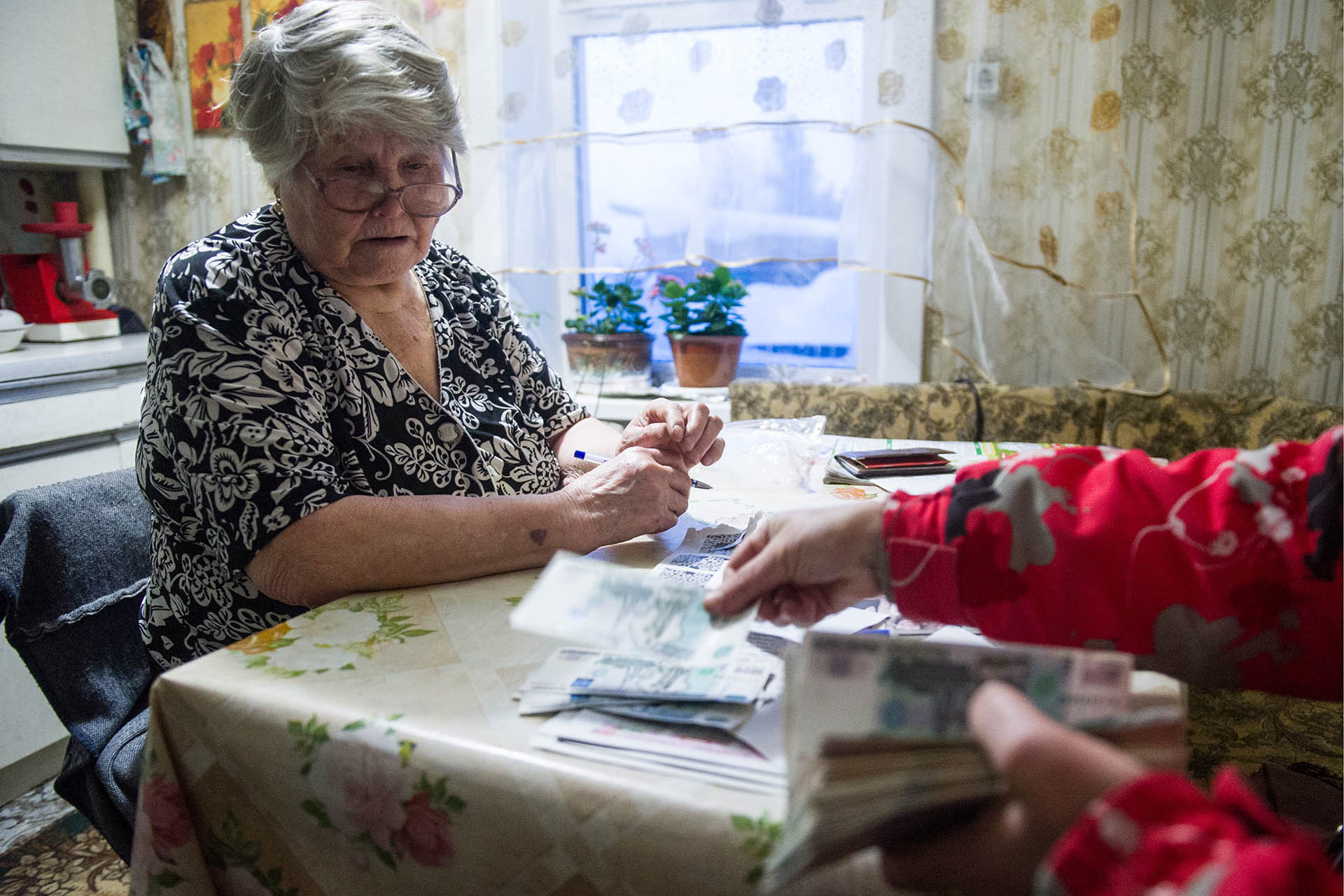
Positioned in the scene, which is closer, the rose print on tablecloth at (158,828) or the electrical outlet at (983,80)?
the rose print on tablecloth at (158,828)

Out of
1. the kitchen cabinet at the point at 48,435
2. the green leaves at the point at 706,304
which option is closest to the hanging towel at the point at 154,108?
the kitchen cabinet at the point at 48,435

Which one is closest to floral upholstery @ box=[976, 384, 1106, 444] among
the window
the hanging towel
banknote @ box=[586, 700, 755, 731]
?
the window

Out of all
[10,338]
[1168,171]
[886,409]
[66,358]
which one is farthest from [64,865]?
[1168,171]

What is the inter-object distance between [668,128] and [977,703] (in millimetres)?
2206

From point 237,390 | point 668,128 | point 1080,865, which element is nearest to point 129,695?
point 237,390

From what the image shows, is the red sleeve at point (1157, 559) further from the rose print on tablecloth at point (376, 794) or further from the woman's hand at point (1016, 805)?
the rose print on tablecloth at point (376, 794)

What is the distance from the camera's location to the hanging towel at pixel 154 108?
2.83m

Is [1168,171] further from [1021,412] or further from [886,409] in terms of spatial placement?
[886,409]

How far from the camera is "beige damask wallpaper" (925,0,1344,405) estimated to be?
82.4 inches

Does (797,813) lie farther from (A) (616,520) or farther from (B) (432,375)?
(B) (432,375)

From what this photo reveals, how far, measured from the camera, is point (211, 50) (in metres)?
2.82

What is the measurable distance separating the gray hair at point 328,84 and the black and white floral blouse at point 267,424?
12 cm

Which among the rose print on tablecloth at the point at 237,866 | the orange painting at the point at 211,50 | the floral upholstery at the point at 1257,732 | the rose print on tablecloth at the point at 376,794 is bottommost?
the floral upholstery at the point at 1257,732

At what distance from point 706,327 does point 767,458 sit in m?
1.02
